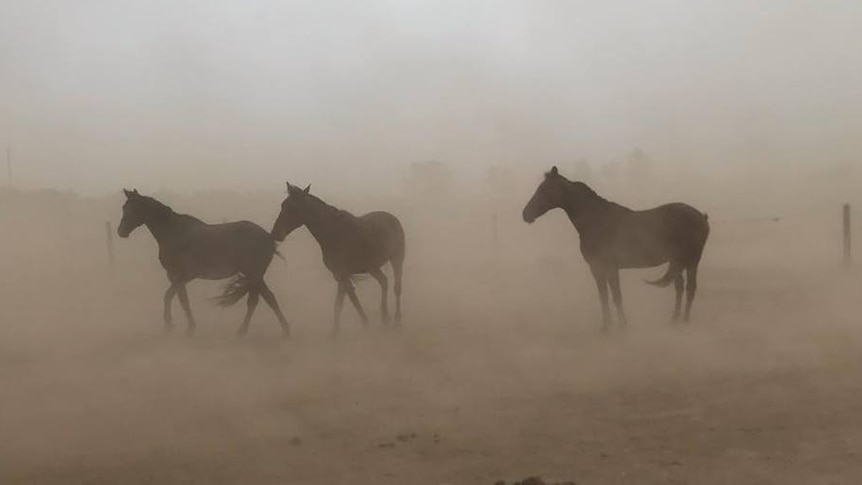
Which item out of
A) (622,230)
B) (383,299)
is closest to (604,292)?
(622,230)

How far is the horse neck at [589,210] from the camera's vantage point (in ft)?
20.8

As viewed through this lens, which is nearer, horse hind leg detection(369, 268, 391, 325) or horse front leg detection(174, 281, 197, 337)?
horse front leg detection(174, 281, 197, 337)

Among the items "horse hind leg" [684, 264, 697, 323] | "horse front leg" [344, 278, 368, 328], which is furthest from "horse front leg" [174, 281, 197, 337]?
"horse hind leg" [684, 264, 697, 323]

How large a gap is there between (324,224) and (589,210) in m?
2.03

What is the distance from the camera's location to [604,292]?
6.19 metres

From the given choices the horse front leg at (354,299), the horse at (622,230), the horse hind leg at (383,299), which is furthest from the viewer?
the horse hind leg at (383,299)

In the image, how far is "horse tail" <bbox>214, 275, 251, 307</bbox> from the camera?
20.9 feet

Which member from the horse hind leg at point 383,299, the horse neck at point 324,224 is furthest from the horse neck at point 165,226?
the horse hind leg at point 383,299

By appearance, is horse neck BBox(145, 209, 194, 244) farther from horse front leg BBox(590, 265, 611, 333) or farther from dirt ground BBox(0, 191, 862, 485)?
horse front leg BBox(590, 265, 611, 333)

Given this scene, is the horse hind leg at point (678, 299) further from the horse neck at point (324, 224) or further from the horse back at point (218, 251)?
the horse back at point (218, 251)

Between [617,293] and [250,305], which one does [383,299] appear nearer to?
[250,305]

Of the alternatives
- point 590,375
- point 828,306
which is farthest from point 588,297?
point 590,375

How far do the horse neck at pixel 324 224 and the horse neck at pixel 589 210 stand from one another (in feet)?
5.83

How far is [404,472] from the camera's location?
3.10 meters
